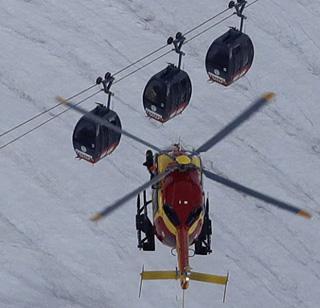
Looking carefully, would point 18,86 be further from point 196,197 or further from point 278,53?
point 196,197

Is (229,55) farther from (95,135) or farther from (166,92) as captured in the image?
(95,135)

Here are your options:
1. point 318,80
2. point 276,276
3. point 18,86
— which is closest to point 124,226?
point 276,276

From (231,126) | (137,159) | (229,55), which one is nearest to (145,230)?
(231,126)

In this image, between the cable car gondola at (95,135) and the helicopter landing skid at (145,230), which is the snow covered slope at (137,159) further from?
the cable car gondola at (95,135)

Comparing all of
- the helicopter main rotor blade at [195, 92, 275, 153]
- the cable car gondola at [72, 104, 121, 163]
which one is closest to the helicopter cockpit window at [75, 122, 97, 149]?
the cable car gondola at [72, 104, 121, 163]

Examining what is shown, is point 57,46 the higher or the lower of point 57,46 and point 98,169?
the higher

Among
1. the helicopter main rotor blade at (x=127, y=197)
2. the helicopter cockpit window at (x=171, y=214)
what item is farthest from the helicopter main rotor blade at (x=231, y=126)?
the helicopter cockpit window at (x=171, y=214)
